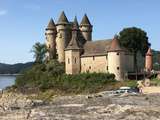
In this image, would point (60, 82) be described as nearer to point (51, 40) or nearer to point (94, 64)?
point (94, 64)

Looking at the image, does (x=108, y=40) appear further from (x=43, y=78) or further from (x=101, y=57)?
(x=43, y=78)

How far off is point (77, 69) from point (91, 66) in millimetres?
3396

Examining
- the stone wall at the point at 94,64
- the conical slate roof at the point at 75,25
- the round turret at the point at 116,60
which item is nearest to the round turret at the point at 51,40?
the conical slate roof at the point at 75,25

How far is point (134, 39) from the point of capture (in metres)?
103

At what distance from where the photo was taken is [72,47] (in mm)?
94562

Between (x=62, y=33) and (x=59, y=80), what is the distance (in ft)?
46.7

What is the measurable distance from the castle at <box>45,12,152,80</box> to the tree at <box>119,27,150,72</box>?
23.4ft

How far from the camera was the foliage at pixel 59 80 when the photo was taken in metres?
85.3

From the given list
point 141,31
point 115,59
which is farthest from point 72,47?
point 141,31

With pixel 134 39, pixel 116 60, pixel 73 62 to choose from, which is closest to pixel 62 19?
pixel 73 62

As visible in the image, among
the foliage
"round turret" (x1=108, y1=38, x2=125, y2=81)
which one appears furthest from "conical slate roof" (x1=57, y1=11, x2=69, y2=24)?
"round turret" (x1=108, y1=38, x2=125, y2=81)

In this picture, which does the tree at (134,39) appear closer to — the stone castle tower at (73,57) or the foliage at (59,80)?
the stone castle tower at (73,57)

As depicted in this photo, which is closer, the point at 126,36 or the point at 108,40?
the point at 108,40

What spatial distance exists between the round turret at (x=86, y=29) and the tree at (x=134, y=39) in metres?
6.96
